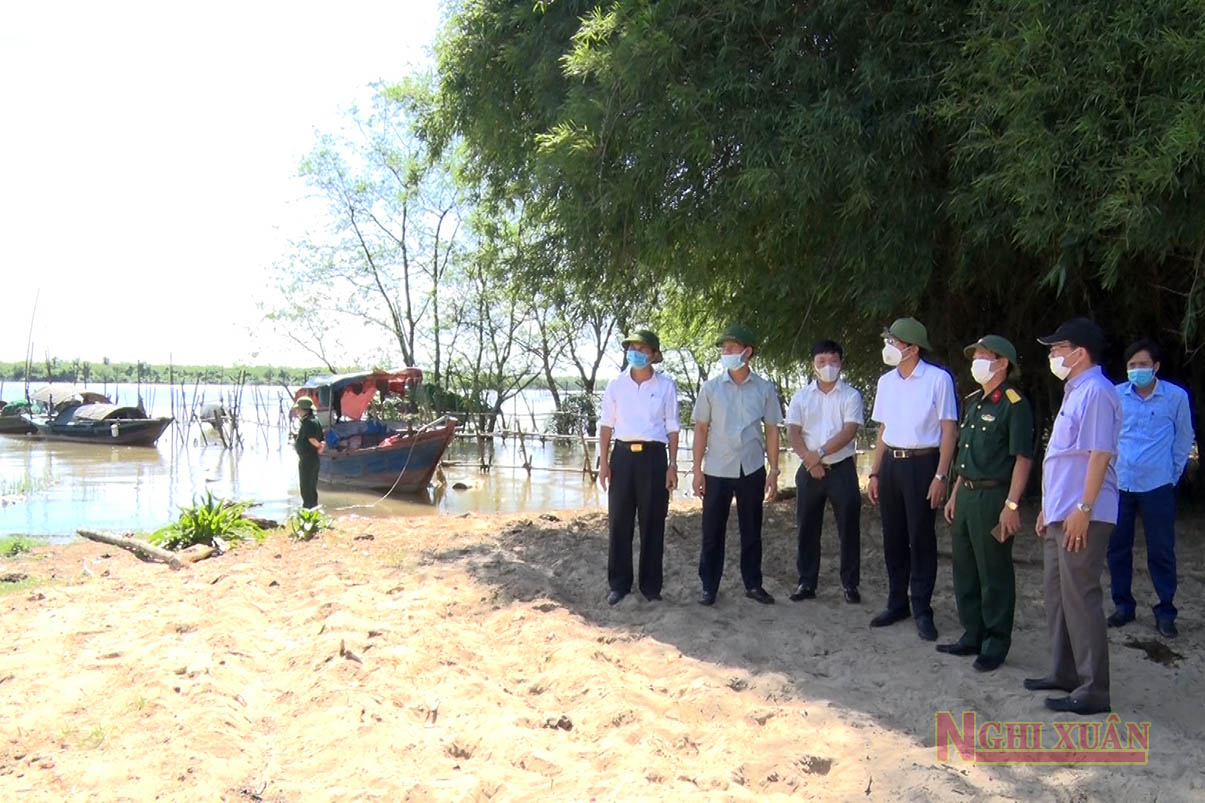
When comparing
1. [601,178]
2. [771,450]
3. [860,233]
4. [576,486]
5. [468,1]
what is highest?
[468,1]

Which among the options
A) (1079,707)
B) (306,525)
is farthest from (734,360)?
(306,525)

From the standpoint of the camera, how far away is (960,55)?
5.61 m

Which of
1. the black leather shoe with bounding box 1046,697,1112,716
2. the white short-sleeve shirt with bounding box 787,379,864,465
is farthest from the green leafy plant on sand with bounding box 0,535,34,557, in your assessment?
the black leather shoe with bounding box 1046,697,1112,716

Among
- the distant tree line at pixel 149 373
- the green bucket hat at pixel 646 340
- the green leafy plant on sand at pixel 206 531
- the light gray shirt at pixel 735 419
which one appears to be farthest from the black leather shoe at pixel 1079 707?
the distant tree line at pixel 149 373

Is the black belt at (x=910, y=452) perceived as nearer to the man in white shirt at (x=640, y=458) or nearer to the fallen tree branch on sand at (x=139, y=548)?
the man in white shirt at (x=640, y=458)

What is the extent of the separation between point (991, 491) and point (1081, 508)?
61 cm

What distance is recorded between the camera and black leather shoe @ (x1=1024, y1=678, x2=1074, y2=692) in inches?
145

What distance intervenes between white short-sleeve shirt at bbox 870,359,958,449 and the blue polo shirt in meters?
1.14

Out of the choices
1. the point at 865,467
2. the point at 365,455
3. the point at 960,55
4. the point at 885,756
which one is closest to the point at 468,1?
the point at 960,55

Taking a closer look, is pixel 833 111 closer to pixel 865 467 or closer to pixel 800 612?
pixel 800 612

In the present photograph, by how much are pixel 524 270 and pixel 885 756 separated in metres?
6.36

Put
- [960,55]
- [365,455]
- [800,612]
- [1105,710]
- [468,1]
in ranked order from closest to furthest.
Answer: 1. [1105,710]
2. [800,612]
3. [960,55]
4. [468,1]
5. [365,455]

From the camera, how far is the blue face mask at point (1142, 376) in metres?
4.89

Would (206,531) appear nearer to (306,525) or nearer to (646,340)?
(306,525)
